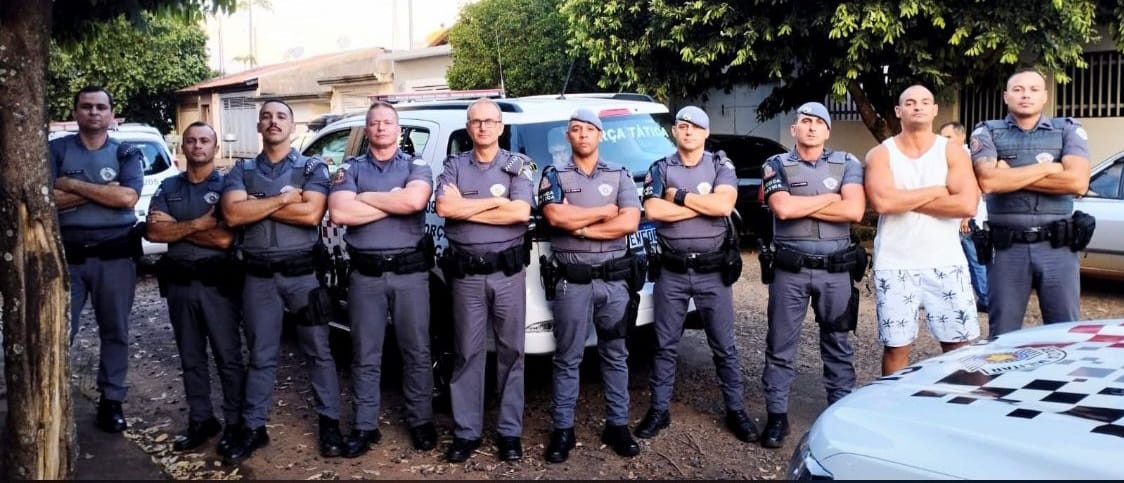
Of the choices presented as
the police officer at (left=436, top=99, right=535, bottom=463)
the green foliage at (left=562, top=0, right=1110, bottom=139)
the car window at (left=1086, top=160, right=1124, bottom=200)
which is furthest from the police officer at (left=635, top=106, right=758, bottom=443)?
the green foliage at (left=562, top=0, right=1110, bottom=139)

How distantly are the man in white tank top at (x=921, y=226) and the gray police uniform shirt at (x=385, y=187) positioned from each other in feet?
7.66

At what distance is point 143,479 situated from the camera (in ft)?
15.0

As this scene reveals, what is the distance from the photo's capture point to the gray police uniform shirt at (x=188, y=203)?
16.4ft

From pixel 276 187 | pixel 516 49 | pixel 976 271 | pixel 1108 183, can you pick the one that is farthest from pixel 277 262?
pixel 516 49

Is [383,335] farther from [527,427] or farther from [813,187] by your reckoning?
[813,187]

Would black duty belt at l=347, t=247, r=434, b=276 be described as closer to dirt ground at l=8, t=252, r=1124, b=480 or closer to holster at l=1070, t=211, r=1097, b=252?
dirt ground at l=8, t=252, r=1124, b=480

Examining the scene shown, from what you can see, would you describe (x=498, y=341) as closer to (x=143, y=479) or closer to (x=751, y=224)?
(x=143, y=479)

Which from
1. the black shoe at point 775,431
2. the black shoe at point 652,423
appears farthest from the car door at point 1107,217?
the black shoe at point 652,423

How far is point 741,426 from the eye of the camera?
5.08 metres

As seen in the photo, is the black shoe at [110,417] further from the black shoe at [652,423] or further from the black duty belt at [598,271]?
the black shoe at [652,423]

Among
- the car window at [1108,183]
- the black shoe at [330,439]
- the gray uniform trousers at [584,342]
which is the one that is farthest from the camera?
the car window at [1108,183]

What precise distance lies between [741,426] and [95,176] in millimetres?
3826

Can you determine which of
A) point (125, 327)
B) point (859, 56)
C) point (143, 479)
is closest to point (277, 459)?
point (143, 479)

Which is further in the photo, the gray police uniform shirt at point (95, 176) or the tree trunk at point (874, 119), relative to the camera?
the tree trunk at point (874, 119)
